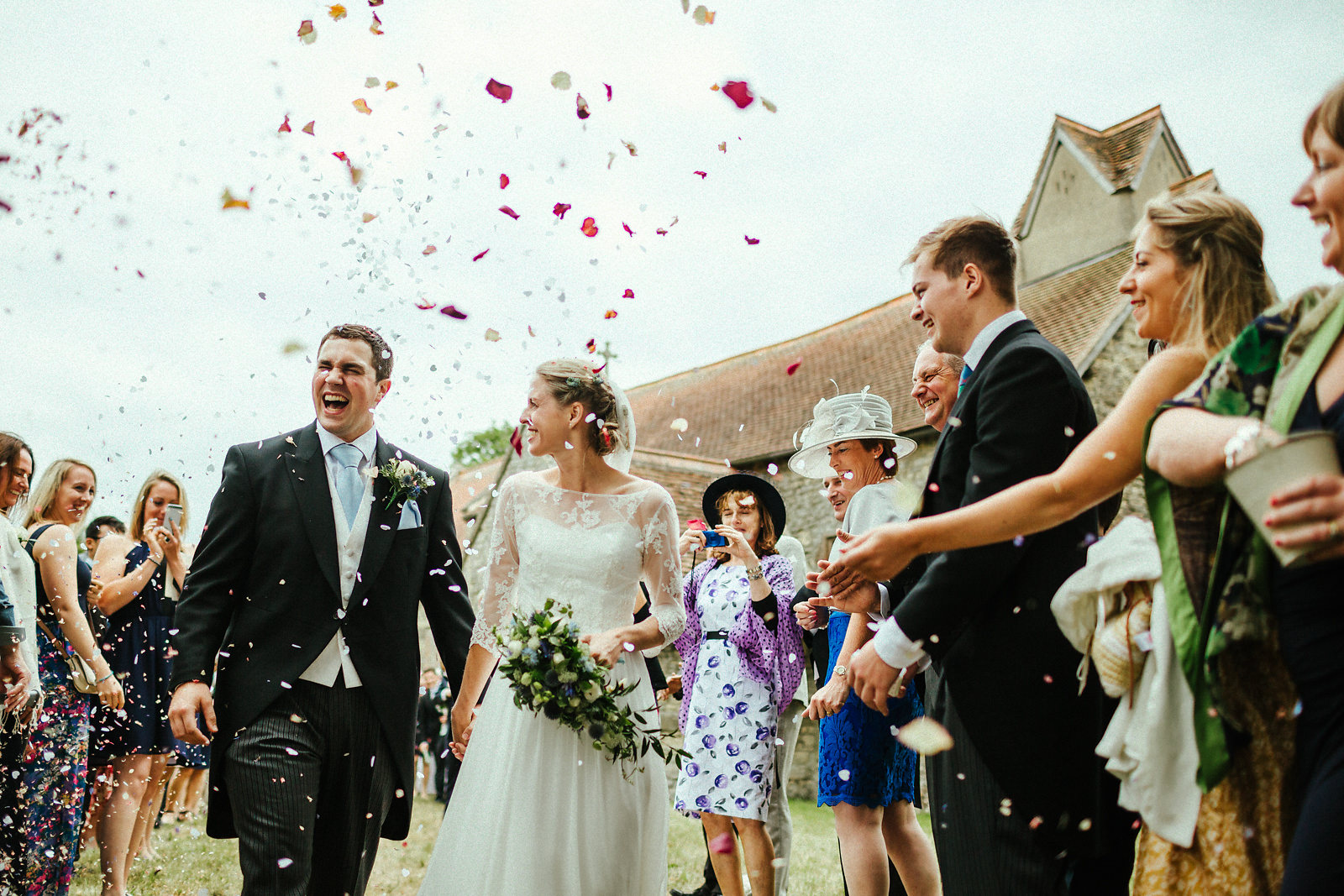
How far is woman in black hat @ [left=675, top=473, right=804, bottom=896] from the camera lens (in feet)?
17.1

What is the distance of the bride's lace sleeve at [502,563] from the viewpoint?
4301 mm

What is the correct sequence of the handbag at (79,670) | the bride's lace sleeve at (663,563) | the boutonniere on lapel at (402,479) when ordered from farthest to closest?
1. the handbag at (79,670)
2. the bride's lace sleeve at (663,563)
3. the boutonniere on lapel at (402,479)

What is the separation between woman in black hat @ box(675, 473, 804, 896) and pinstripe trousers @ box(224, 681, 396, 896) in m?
2.11

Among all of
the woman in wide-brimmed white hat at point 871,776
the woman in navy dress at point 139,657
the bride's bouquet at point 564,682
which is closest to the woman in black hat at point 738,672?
the woman in wide-brimmed white hat at point 871,776

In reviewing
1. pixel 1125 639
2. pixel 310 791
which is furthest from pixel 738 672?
pixel 1125 639

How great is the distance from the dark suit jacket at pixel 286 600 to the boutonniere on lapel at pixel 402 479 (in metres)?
0.03

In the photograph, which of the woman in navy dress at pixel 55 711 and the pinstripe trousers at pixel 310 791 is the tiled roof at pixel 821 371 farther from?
the pinstripe trousers at pixel 310 791

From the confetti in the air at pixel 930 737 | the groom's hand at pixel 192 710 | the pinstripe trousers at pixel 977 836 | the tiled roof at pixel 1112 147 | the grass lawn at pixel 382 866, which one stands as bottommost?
the grass lawn at pixel 382 866

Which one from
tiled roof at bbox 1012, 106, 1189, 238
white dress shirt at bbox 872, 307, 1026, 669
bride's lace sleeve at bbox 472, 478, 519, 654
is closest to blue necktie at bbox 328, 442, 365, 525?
bride's lace sleeve at bbox 472, 478, 519, 654

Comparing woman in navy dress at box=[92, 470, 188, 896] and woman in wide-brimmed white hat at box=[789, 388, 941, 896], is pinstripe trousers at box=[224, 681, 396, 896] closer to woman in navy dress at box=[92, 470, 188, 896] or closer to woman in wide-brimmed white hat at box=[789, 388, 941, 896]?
woman in wide-brimmed white hat at box=[789, 388, 941, 896]

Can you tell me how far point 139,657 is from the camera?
23.0 feet

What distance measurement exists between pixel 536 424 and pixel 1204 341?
2739 millimetres

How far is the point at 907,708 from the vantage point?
468 centimetres

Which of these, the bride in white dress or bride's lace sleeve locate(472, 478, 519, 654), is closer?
the bride in white dress
